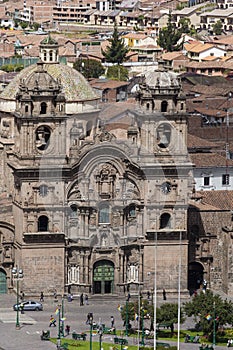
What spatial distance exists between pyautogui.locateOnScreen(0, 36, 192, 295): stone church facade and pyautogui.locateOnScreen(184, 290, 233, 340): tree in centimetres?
791

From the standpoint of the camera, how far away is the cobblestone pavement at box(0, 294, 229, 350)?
316 ft

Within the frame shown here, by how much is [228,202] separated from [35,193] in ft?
42.5

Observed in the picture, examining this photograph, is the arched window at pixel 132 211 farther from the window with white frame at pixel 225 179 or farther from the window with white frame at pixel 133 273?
the window with white frame at pixel 225 179

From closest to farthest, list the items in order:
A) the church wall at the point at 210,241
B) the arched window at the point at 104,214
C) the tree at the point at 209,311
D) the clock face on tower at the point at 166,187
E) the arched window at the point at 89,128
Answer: the tree at the point at 209,311, the arched window at the point at 104,214, the clock face on tower at the point at 166,187, the church wall at the point at 210,241, the arched window at the point at 89,128

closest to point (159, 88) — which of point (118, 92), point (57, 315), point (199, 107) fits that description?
point (57, 315)

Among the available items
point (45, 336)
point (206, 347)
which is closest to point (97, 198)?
point (45, 336)

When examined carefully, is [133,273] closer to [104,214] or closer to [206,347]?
[104,214]

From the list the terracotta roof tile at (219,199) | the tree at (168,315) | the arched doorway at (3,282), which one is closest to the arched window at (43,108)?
the arched doorway at (3,282)

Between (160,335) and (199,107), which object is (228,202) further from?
(199,107)

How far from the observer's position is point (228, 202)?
114 meters

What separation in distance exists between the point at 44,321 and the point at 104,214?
8647 mm

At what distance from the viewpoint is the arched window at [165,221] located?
356 feet

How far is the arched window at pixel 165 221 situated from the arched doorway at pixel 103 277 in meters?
3.55

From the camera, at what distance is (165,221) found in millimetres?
108688
